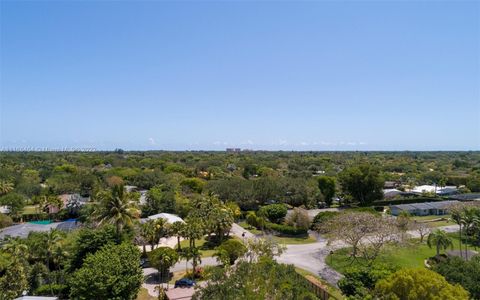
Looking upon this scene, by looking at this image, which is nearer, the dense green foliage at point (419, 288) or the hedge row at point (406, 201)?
the dense green foliage at point (419, 288)

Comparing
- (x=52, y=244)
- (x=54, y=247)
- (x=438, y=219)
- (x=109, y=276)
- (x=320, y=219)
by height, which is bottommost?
(x=438, y=219)

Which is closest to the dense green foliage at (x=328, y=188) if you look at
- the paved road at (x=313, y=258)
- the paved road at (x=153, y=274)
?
the paved road at (x=313, y=258)

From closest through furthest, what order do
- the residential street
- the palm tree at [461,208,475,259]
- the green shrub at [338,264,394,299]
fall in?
the green shrub at [338,264,394,299]
the residential street
the palm tree at [461,208,475,259]

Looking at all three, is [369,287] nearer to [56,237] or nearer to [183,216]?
[56,237]

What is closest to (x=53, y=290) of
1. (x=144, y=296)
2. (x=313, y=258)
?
(x=144, y=296)

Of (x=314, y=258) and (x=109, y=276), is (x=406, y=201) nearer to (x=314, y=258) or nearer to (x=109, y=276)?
(x=314, y=258)

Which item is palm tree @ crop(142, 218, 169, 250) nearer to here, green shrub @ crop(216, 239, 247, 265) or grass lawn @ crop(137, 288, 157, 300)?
green shrub @ crop(216, 239, 247, 265)

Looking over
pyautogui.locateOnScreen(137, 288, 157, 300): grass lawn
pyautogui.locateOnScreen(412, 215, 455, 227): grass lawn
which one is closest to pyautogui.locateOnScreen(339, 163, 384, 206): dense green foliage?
pyautogui.locateOnScreen(412, 215, 455, 227): grass lawn

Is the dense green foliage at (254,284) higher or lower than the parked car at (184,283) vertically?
higher

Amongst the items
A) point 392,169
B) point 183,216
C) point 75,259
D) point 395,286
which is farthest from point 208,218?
point 392,169

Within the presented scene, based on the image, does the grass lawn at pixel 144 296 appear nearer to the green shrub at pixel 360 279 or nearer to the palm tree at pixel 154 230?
the palm tree at pixel 154 230
